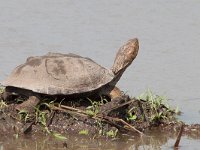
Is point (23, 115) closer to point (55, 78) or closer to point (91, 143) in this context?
point (55, 78)

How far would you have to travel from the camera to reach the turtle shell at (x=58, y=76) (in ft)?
28.5

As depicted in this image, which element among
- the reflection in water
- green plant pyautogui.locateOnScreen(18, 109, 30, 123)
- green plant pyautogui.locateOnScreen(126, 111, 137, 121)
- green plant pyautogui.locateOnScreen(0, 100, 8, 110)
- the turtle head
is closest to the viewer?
the reflection in water

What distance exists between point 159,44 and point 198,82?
1.76 metres

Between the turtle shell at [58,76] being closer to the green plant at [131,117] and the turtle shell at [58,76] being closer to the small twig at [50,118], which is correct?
the small twig at [50,118]

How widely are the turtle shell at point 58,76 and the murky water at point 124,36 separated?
1.48 meters

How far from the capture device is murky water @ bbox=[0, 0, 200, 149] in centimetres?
1081

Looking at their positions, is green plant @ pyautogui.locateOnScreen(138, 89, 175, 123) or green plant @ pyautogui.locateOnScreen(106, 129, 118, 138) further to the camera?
green plant @ pyautogui.locateOnScreen(138, 89, 175, 123)

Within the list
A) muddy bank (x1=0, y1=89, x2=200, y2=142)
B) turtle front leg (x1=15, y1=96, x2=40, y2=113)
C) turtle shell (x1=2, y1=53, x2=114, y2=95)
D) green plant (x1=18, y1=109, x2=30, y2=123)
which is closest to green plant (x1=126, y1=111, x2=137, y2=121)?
muddy bank (x1=0, y1=89, x2=200, y2=142)

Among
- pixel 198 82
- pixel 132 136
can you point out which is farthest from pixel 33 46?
pixel 132 136

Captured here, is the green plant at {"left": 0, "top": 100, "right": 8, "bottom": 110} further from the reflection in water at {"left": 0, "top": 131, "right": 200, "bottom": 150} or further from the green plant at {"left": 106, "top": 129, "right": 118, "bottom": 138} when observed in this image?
the green plant at {"left": 106, "top": 129, "right": 118, "bottom": 138}

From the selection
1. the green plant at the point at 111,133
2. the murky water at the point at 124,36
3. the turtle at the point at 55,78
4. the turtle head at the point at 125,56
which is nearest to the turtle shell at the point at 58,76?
the turtle at the point at 55,78

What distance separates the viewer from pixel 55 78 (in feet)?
28.8

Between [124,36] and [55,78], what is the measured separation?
4.17m

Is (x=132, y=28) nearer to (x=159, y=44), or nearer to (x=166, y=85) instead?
(x=159, y=44)
